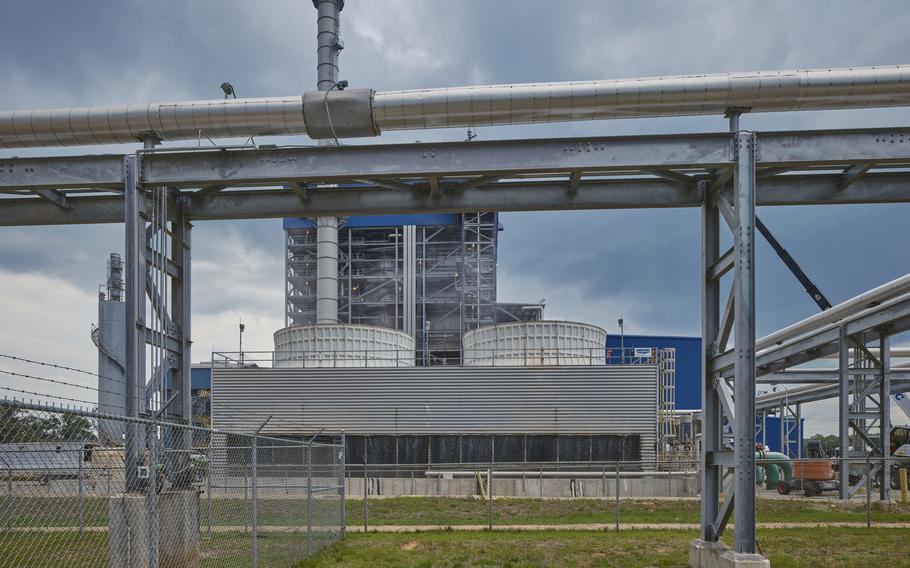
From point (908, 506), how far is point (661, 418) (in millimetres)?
17321

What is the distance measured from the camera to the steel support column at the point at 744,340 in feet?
39.5

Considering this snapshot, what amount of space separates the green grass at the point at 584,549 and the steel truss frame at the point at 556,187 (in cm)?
212

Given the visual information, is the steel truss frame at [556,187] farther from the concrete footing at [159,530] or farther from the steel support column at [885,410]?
the steel support column at [885,410]

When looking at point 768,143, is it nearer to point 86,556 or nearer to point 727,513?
point 727,513

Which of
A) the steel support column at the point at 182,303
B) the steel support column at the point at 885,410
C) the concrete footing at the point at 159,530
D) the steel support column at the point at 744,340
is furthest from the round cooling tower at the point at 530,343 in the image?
the concrete footing at the point at 159,530

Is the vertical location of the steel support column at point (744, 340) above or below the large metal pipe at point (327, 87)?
below

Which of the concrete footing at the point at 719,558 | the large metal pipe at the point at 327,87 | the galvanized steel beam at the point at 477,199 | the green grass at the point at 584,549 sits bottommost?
the green grass at the point at 584,549

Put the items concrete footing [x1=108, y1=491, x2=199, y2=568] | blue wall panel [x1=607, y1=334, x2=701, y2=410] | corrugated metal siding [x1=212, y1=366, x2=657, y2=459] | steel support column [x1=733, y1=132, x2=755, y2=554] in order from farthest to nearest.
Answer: blue wall panel [x1=607, y1=334, x2=701, y2=410] → corrugated metal siding [x1=212, y1=366, x2=657, y2=459] → steel support column [x1=733, y1=132, x2=755, y2=554] → concrete footing [x1=108, y1=491, x2=199, y2=568]

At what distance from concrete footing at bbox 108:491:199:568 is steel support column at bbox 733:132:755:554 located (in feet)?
26.2

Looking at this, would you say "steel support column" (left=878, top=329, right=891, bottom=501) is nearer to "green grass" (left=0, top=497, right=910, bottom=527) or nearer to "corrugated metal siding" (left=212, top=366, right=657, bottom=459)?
"green grass" (left=0, top=497, right=910, bottom=527)

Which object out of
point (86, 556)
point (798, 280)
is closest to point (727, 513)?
point (86, 556)

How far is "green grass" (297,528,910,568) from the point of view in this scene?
46.1 ft

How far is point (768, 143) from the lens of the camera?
42.1 feet

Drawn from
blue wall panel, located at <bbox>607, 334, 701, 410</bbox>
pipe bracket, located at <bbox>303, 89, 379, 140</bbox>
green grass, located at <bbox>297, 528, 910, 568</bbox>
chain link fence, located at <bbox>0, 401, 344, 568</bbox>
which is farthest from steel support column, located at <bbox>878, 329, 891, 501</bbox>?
blue wall panel, located at <bbox>607, 334, 701, 410</bbox>
